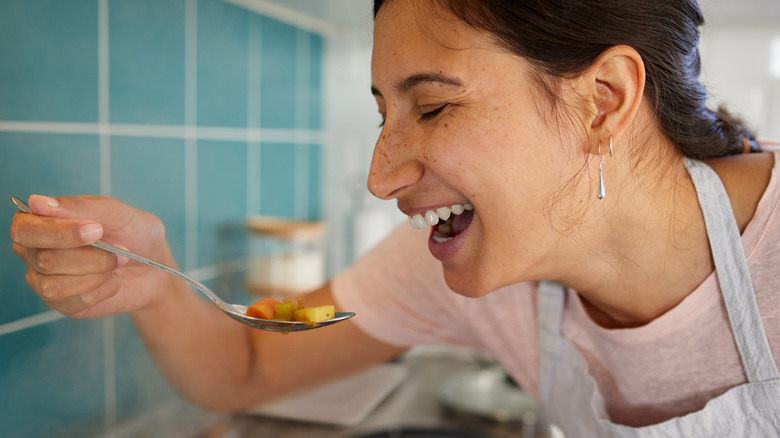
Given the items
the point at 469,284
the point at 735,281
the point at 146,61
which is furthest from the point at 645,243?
the point at 146,61

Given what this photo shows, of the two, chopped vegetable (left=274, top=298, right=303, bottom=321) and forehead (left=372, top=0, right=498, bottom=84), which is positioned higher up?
forehead (left=372, top=0, right=498, bottom=84)

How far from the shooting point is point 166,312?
78 cm

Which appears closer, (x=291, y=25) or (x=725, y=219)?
(x=725, y=219)

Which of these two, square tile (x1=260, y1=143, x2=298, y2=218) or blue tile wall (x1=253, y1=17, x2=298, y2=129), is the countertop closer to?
square tile (x1=260, y1=143, x2=298, y2=218)

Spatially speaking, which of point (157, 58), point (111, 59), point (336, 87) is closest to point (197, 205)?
point (157, 58)

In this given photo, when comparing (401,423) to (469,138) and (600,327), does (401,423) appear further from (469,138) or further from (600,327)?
(469,138)

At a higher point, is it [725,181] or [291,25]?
[291,25]

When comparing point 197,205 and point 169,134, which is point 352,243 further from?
point 169,134

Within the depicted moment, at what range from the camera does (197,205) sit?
47.0 inches

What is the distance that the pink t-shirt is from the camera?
2.35ft

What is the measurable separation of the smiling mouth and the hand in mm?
279

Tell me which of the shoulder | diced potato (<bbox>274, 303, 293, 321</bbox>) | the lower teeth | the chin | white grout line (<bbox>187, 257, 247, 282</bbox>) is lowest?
white grout line (<bbox>187, 257, 247, 282</bbox>)

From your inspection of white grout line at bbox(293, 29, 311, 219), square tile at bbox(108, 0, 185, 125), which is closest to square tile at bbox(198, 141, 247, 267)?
square tile at bbox(108, 0, 185, 125)

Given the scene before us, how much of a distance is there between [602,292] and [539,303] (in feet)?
0.38
